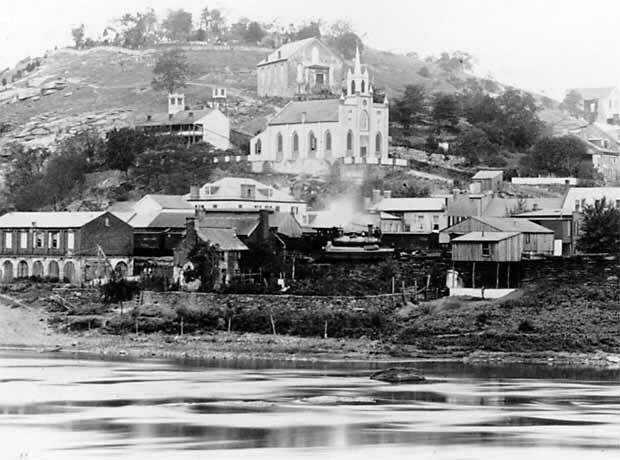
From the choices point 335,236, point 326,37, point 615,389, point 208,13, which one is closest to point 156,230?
point 335,236

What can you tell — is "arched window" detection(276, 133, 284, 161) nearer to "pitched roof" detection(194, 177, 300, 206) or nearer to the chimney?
"pitched roof" detection(194, 177, 300, 206)

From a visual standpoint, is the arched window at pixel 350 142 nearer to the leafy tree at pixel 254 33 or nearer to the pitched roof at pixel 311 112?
the pitched roof at pixel 311 112

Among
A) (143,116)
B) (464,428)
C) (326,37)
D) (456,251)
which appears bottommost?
(464,428)

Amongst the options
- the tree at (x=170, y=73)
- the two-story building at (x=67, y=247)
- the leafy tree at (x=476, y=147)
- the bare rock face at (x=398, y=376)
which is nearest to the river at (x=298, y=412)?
the bare rock face at (x=398, y=376)

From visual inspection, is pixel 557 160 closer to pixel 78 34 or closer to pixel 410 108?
pixel 410 108

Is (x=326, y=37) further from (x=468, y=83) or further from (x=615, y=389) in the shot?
(x=615, y=389)

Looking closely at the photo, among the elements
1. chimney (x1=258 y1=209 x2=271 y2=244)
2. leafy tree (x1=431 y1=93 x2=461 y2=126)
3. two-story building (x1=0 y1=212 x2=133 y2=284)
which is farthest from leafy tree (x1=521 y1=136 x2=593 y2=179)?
two-story building (x1=0 y1=212 x2=133 y2=284)
